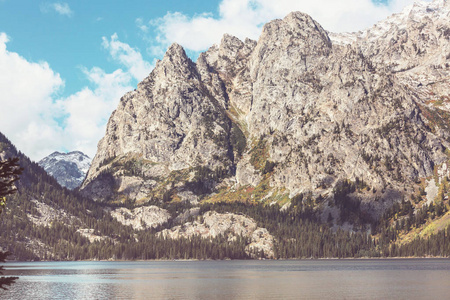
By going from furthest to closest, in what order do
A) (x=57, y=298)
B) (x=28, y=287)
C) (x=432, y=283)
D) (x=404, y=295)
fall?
(x=28, y=287) < (x=432, y=283) < (x=57, y=298) < (x=404, y=295)

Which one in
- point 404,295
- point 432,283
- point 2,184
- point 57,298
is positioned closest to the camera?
point 2,184

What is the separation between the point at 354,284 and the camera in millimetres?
128875

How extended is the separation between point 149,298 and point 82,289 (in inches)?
1334

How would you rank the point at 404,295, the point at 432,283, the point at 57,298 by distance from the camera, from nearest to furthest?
the point at 404,295 → the point at 57,298 → the point at 432,283

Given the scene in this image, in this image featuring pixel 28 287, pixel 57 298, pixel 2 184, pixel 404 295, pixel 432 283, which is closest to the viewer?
pixel 2 184

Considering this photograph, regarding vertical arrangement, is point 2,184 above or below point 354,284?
above

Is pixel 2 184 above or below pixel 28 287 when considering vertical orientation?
above

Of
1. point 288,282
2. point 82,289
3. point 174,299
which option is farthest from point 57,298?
point 288,282

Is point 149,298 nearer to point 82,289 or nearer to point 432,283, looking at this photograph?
point 82,289

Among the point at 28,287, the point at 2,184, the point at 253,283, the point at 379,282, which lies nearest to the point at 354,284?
the point at 379,282

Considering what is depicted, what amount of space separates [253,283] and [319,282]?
61.5ft

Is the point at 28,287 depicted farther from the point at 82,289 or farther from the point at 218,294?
the point at 218,294

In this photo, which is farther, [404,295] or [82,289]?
[82,289]

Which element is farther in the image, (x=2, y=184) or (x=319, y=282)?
(x=319, y=282)
